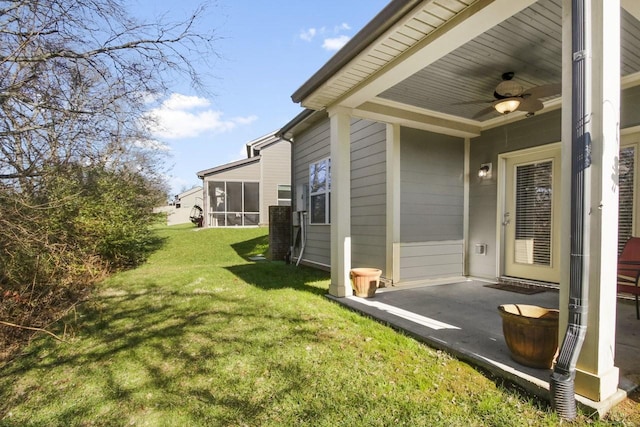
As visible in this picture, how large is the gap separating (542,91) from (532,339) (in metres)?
2.47

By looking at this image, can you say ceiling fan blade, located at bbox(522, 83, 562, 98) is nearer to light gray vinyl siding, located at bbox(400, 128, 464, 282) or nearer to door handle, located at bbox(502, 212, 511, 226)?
light gray vinyl siding, located at bbox(400, 128, 464, 282)

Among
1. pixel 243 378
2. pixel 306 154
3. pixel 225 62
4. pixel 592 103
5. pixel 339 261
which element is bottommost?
pixel 243 378

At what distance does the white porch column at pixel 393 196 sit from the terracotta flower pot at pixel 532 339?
2517 millimetres

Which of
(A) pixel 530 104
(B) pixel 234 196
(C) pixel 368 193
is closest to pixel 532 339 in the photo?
(A) pixel 530 104

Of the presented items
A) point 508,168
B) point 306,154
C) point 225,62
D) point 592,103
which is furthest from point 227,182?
point 592,103

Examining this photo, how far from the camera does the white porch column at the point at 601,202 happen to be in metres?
1.70

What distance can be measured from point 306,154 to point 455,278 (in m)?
4.09

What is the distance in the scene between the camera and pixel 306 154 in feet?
24.0

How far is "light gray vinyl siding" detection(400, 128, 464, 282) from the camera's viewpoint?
15.9 feet

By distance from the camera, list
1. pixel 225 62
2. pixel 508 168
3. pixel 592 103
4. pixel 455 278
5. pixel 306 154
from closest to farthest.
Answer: pixel 592 103 < pixel 225 62 < pixel 508 168 < pixel 455 278 < pixel 306 154

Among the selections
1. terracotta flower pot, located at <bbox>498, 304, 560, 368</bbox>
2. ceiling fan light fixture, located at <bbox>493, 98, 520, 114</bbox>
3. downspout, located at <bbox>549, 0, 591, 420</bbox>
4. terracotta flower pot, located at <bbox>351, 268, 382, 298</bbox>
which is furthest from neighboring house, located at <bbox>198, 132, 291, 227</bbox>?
downspout, located at <bbox>549, 0, 591, 420</bbox>

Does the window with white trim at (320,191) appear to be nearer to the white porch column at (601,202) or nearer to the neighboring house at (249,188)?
the white porch column at (601,202)

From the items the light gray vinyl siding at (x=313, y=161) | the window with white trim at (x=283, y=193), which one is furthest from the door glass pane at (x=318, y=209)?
the window with white trim at (x=283, y=193)

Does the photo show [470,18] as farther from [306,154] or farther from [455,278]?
[306,154]
